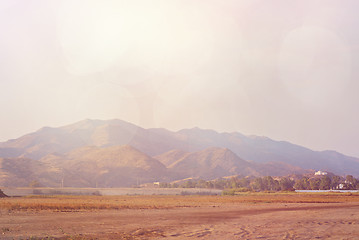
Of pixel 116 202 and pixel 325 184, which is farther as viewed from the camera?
pixel 325 184

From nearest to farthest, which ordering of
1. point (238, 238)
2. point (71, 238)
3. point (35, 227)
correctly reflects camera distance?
point (71, 238)
point (238, 238)
point (35, 227)

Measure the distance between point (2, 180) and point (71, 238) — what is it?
192428 millimetres

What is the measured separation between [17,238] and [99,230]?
18.0ft

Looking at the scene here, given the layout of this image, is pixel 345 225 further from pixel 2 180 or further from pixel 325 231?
pixel 2 180

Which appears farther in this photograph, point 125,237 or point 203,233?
point 203,233

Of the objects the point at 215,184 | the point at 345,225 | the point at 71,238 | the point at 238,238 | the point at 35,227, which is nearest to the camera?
the point at 71,238

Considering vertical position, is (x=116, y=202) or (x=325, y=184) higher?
(x=116, y=202)

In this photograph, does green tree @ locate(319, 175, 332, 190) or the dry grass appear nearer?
the dry grass

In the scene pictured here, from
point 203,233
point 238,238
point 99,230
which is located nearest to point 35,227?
point 99,230

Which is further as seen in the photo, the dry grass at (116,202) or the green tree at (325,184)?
the green tree at (325,184)

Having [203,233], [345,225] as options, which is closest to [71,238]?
[203,233]

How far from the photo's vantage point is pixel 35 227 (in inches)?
993

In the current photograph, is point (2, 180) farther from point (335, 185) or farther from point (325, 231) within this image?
point (325, 231)

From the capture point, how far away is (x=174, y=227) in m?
26.6
